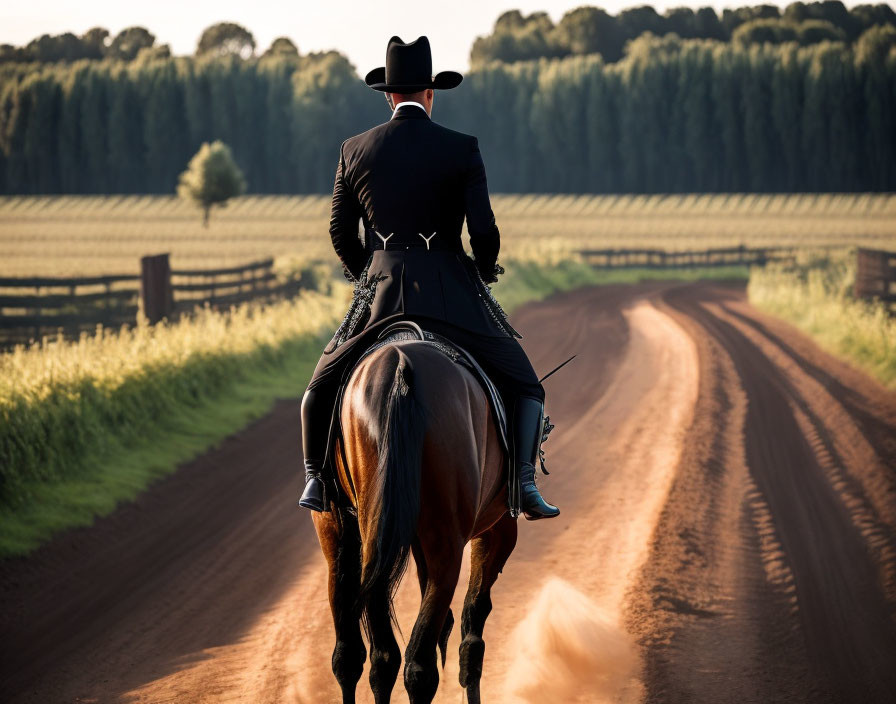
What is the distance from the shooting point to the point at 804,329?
2331cm

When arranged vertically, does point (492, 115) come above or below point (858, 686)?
above

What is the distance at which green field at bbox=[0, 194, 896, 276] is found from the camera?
56.7 meters

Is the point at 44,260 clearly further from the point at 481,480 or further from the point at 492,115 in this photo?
the point at 492,115

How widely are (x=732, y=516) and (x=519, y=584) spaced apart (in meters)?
2.62

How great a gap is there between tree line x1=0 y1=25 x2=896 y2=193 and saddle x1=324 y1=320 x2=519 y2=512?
79.9m

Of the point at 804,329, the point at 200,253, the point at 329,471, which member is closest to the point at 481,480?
the point at 329,471

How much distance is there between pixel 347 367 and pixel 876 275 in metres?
24.3

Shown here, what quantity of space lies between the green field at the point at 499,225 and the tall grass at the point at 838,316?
15.4 meters

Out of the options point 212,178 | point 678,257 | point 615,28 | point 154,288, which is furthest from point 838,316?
point 615,28

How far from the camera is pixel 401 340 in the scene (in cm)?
483

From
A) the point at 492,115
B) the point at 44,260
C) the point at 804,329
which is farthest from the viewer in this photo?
the point at 492,115

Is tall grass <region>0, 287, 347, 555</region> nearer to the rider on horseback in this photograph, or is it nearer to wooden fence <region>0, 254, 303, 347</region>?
wooden fence <region>0, 254, 303, 347</region>

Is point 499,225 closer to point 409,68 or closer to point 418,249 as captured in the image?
point 409,68

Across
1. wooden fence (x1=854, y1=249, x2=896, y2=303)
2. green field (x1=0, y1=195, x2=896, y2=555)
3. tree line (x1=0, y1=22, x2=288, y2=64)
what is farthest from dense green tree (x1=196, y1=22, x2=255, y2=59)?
wooden fence (x1=854, y1=249, x2=896, y2=303)
